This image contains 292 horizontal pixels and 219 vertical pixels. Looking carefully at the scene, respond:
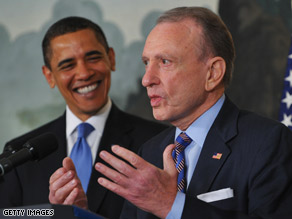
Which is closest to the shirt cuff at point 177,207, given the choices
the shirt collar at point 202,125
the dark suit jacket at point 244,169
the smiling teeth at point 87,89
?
the dark suit jacket at point 244,169

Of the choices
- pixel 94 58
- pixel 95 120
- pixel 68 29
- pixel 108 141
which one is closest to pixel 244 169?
pixel 108 141

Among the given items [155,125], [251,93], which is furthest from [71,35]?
[251,93]

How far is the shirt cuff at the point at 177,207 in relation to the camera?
1.70 meters

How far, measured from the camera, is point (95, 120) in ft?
10.5

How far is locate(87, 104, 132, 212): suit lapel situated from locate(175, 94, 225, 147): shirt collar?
0.97 meters

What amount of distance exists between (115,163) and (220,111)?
662mm

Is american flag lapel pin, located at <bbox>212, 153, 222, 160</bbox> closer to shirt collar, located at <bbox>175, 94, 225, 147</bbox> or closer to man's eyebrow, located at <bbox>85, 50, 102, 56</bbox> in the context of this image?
shirt collar, located at <bbox>175, 94, 225, 147</bbox>

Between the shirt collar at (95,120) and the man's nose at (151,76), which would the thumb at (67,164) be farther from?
the shirt collar at (95,120)

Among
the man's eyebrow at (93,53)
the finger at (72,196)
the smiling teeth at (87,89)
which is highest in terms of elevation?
the man's eyebrow at (93,53)

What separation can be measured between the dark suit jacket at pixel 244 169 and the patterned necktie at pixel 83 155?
0.92m

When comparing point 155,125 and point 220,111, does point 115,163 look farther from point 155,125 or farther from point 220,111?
point 155,125

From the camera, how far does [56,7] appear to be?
15.4 ft

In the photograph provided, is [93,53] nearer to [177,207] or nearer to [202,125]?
[202,125]

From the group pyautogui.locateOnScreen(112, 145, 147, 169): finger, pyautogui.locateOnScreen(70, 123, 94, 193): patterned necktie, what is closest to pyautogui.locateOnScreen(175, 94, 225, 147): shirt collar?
pyautogui.locateOnScreen(112, 145, 147, 169): finger
